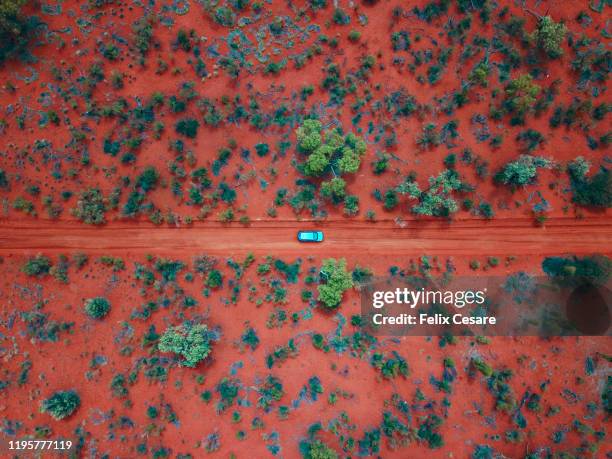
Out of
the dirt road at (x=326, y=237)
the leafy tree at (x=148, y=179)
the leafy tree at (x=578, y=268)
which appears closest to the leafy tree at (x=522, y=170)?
the dirt road at (x=326, y=237)

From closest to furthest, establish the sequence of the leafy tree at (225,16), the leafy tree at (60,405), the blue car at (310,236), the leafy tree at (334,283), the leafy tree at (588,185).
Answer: the leafy tree at (60,405), the leafy tree at (334,283), the leafy tree at (588,185), the blue car at (310,236), the leafy tree at (225,16)

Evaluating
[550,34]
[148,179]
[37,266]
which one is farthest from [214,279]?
[550,34]

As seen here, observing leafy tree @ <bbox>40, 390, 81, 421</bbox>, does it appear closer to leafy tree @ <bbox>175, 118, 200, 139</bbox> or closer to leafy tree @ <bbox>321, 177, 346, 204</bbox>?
leafy tree @ <bbox>175, 118, 200, 139</bbox>

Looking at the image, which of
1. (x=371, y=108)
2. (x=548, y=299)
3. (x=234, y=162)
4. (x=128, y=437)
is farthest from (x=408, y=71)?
(x=128, y=437)

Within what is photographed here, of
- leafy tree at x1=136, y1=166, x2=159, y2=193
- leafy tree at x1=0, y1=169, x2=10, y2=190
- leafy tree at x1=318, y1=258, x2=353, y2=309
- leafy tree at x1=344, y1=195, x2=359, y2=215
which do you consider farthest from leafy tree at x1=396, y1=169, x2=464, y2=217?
leafy tree at x1=0, y1=169, x2=10, y2=190

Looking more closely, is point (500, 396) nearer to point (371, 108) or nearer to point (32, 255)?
point (371, 108)

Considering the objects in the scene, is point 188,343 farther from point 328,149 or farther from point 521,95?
point 521,95

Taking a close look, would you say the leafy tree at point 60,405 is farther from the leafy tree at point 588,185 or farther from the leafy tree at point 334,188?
the leafy tree at point 588,185
